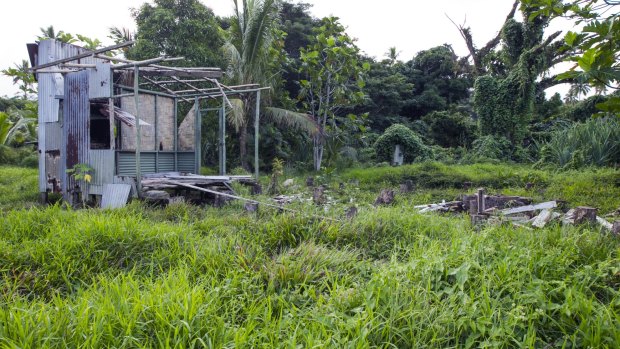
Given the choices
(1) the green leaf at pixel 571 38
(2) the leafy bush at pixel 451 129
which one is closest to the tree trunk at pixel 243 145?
(2) the leafy bush at pixel 451 129

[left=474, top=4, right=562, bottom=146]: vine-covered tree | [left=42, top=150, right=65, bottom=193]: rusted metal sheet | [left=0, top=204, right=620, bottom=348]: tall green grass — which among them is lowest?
[left=0, top=204, right=620, bottom=348]: tall green grass

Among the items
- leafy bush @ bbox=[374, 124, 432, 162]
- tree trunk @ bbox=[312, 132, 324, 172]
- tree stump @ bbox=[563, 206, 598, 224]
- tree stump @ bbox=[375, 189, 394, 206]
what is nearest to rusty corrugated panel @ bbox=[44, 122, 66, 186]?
tree stump @ bbox=[375, 189, 394, 206]

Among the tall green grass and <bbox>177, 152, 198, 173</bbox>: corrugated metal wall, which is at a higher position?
<bbox>177, 152, 198, 173</bbox>: corrugated metal wall

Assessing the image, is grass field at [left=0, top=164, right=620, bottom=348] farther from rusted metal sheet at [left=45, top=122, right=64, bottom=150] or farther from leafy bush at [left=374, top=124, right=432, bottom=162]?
leafy bush at [left=374, top=124, right=432, bottom=162]

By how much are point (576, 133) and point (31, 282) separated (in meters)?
16.4

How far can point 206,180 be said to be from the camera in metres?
9.76

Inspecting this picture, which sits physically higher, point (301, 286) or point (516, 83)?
point (516, 83)

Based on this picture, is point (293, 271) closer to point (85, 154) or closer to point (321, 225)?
point (321, 225)

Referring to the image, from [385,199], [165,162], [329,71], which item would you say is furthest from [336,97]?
Result: [385,199]

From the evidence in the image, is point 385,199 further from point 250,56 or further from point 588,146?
point 588,146

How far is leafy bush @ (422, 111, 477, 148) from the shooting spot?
2386 cm

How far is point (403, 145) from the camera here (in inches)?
782

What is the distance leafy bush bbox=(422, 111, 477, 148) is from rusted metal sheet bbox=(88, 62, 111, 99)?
1928 centimetres

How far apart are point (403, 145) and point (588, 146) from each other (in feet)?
24.8
